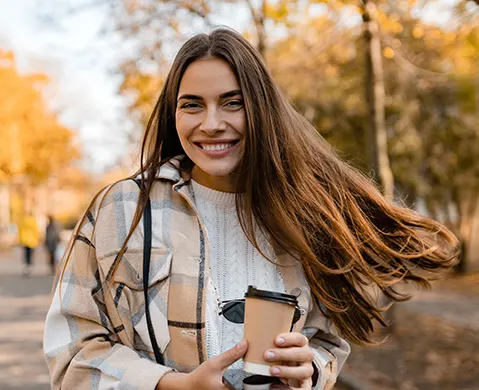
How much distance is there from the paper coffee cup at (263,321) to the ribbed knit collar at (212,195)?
63 centimetres

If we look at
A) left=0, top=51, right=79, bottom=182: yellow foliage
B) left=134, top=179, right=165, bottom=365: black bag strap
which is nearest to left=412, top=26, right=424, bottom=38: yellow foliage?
left=134, top=179, right=165, bottom=365: black bag strap

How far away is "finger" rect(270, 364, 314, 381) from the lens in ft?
5.75

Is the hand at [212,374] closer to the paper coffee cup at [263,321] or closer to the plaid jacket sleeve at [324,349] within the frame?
the paper coffee cup at [263,321]

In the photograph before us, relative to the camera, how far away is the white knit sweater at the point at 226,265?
213cm

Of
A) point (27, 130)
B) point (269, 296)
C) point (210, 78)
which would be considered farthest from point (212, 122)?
point (27, 130)

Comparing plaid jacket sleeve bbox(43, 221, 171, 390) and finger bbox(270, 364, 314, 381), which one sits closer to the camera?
finger bbox(270, 364, 314, 381)

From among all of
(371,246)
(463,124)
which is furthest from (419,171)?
(371,246)

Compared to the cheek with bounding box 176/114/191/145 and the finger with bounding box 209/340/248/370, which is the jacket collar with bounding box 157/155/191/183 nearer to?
the cheek with bounding box 176/114/191/145

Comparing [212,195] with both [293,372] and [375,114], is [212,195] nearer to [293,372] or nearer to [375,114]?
[293,372]

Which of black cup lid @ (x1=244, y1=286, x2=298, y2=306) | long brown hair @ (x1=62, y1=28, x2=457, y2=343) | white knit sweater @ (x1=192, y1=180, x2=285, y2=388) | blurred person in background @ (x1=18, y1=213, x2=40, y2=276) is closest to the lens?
black cup lid @ (x1=244, y1=286, x2=298, y2=306)

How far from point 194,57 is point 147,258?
0.65 metres

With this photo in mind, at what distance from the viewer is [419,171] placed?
19172 mm

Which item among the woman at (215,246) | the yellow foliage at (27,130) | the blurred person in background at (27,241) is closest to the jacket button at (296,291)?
the woman at (215,246)

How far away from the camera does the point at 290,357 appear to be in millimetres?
1772
